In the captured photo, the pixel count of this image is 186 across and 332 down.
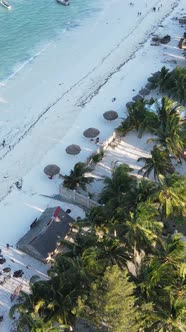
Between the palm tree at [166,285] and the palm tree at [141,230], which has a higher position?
the palm tree at [141,230]

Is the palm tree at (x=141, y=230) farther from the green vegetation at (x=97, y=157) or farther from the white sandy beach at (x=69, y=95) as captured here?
the green vegetation at (x=97, y=157)

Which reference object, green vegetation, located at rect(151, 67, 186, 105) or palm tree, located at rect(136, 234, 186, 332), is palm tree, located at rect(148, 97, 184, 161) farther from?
palm tree, located at rect(136, 234, 186, 332)

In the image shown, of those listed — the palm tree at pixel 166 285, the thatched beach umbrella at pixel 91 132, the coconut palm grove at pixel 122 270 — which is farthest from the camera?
the thatched beach umbrella at pixel 91 132

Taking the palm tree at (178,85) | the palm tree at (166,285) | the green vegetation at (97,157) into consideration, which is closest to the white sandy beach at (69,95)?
the green vegetation at (97,157)

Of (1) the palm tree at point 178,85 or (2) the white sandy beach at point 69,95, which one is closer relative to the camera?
(2) the white sandy beach at point 69,95

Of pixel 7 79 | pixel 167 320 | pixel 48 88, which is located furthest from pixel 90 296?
pixel 7 79

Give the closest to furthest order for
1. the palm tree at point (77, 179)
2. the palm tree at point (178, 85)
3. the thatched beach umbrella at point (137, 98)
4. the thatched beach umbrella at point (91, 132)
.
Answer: the palm tree at point (77, 179), the thatched beach umbrella at point (91, 132), the palm tree at point (178, 85), the thatched beach umbrella at point (137, 98)

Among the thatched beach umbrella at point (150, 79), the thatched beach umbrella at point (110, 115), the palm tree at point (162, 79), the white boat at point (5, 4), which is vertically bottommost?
the thatched beach umbrella at point (110, 115)

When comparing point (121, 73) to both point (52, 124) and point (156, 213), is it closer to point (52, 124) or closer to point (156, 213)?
point (52, 124)
